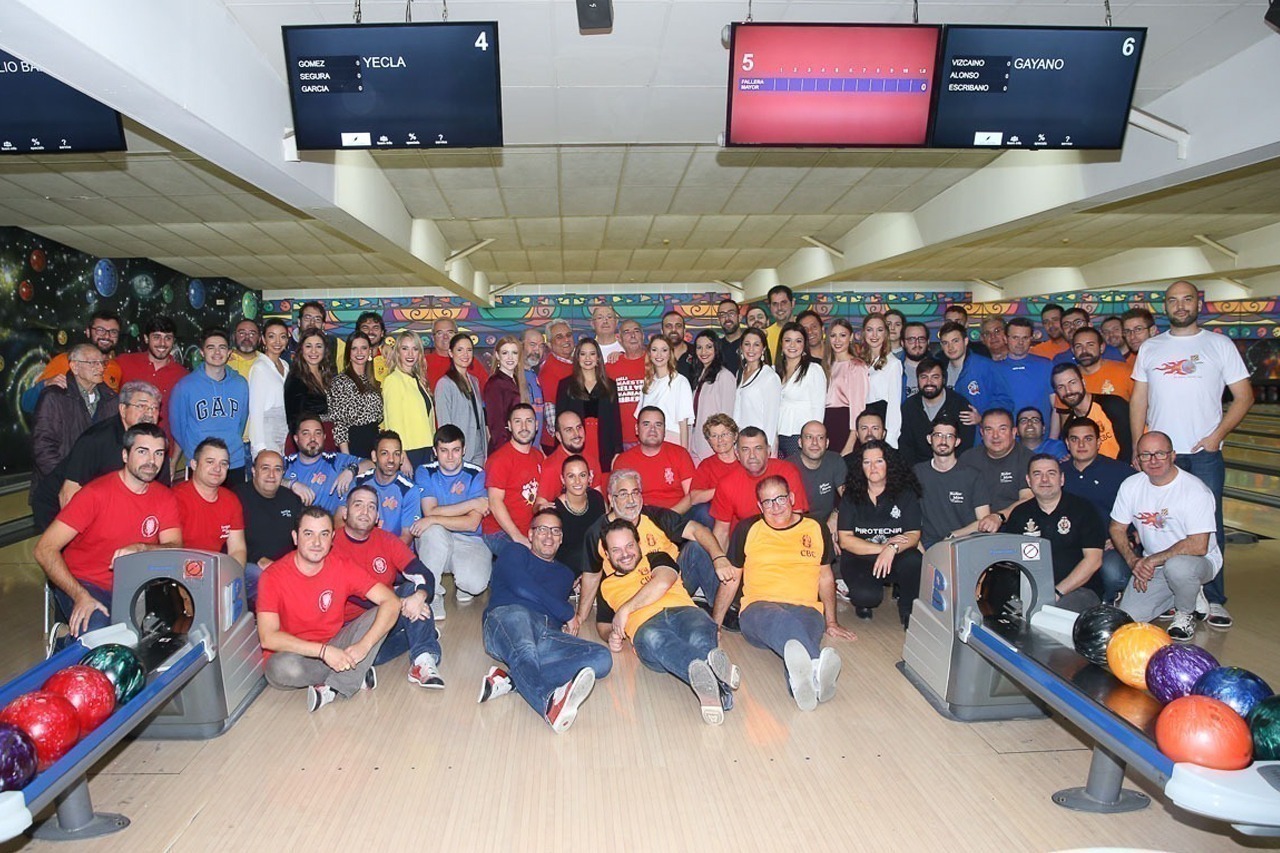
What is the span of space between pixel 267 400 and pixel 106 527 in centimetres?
131

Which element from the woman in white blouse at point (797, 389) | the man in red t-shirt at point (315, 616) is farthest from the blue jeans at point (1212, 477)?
the man in red t-shirt at point (315, 616)

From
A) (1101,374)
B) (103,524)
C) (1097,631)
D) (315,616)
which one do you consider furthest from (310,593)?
(1101,374)

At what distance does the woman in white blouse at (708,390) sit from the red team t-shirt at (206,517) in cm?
205

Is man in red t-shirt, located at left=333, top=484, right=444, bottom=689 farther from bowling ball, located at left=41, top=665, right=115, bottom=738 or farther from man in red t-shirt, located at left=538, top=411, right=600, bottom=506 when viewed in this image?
bowling ball, located at left=41, top=665, right=115, bottom=738

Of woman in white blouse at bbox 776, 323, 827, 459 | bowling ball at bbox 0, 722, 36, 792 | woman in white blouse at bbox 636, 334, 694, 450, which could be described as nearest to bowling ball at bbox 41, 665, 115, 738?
bowling ball at bbox 0, 722, 36, 792

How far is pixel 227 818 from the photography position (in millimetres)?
2027

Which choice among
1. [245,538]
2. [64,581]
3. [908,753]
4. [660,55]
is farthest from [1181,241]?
[64,581]

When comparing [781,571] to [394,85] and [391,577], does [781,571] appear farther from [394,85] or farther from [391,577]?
[394,85]

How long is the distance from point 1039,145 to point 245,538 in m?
3.21

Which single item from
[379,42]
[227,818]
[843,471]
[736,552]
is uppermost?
[379,42]

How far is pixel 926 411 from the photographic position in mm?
3857

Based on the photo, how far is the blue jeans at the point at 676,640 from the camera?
8.63 feet

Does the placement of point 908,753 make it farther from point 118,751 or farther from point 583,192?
point 583,192

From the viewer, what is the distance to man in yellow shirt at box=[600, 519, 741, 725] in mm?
2535
